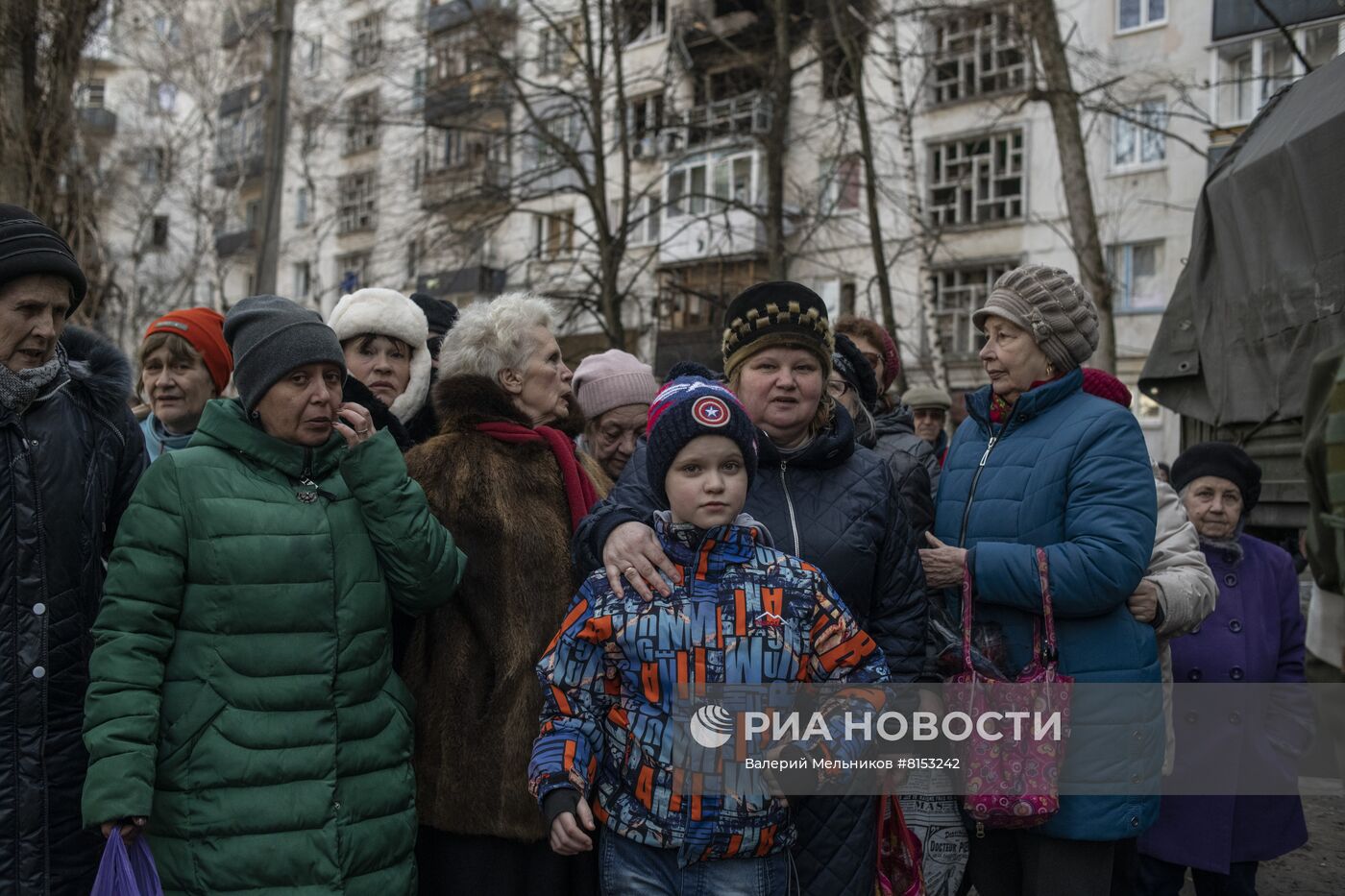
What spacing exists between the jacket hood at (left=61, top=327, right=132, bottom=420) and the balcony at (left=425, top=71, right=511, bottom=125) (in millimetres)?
13227

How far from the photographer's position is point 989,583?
3.00 m

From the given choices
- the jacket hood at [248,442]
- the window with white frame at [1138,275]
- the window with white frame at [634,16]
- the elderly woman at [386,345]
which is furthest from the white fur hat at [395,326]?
the window with white frame at [1138,275]

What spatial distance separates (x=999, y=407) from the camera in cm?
327

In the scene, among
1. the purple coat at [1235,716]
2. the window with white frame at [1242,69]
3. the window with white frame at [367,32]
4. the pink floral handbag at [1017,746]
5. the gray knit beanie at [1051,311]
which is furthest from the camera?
the window with white frame at [367,32]

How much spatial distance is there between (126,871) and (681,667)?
1.27m

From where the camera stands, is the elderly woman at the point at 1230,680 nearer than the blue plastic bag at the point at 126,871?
No

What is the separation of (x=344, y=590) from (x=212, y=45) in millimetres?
29490

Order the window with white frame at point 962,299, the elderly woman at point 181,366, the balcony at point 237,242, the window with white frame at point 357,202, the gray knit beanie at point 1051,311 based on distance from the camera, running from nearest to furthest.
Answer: the gray knit beanie at point 1051,311, the elderly woman at point 181,366, the window with white frame at point 962,299, the window with white frame at point 357,202, the balcony at point 237,242

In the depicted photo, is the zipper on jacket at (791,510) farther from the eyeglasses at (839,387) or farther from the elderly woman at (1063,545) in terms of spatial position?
the eyeglasses at (839,387)

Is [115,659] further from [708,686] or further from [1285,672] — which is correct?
[1285,672]

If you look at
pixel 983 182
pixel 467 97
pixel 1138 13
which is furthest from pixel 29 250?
pixel 1138 13

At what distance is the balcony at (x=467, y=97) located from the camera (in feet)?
53.1

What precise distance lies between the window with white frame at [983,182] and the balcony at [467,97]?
11.3 metres

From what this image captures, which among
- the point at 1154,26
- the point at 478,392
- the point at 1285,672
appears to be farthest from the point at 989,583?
the point at 1154,26
